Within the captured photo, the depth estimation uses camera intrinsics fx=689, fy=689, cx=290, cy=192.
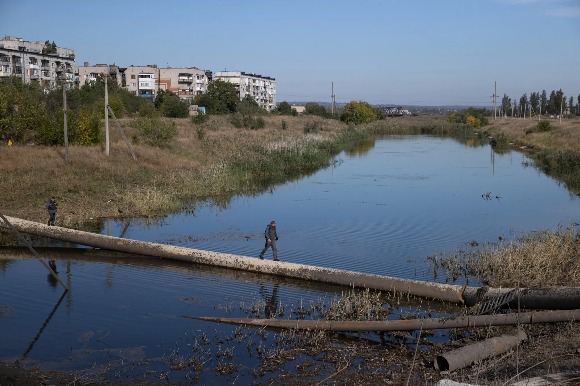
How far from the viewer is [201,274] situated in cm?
1670

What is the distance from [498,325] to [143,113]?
49963 millimetres

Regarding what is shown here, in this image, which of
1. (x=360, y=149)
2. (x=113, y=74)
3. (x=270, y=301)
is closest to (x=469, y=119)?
(x=360, y=149)

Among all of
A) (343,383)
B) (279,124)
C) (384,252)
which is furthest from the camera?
(279,124)

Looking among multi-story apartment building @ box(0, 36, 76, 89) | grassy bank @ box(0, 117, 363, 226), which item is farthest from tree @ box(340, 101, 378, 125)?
grassy bank @ box(0, 117, 363, 226)

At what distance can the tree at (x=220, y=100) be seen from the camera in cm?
7738

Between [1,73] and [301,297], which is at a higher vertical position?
[1,73]

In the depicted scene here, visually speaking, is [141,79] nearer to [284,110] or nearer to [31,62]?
[31,62]

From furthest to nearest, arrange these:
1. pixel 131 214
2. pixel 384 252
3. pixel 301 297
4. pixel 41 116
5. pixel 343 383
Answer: pixel 41 116 < pixel 131 214 < pixel 384 252 < pixel 301 297 < pixel 343 383

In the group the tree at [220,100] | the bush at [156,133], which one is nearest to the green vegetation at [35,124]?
the bush at [156,133]

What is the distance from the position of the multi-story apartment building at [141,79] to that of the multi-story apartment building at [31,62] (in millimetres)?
13841

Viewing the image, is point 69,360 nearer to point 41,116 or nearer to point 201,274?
point 201,274

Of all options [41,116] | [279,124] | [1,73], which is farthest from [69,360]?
[1,73]

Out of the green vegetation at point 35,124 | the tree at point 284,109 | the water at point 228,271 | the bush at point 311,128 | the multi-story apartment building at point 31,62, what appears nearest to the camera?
the water at point 228,271

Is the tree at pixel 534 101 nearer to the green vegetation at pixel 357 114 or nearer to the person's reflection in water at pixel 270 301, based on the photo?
the green vegetation at pixel 357 114
